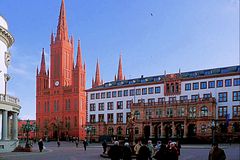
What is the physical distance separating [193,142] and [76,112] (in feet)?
191

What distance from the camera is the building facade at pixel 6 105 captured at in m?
48.4

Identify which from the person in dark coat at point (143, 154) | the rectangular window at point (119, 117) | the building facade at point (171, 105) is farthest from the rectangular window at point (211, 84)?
the person in dark coat at point (143, 154)

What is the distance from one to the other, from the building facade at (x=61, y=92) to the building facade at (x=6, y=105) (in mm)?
74028

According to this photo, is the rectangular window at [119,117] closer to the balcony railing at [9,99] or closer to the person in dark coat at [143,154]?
the balcony railing at [9,99]

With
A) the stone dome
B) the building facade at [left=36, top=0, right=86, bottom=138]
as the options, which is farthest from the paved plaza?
the building facade at [left=36, top=0, right=86, bottom=138]

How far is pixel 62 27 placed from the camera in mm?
147625

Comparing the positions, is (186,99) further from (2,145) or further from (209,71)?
(2,145)

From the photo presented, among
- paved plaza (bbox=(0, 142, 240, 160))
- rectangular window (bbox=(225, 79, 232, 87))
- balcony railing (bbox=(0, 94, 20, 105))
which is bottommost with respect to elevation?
paved plaza (bbox=(0, 142, 240, 160))

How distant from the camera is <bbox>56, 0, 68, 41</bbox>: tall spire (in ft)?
476

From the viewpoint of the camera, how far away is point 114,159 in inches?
732

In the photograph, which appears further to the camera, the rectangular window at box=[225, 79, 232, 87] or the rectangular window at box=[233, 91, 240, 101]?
the rectangular window at box=[225, 79, 232, 87]

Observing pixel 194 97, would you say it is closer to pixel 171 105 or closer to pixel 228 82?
pixel 171 105

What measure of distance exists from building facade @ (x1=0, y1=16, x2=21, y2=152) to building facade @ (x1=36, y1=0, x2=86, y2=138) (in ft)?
243

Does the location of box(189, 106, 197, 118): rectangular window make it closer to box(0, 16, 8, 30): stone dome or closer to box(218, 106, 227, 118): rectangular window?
box(218, 106, 227, 118): rectangular window
